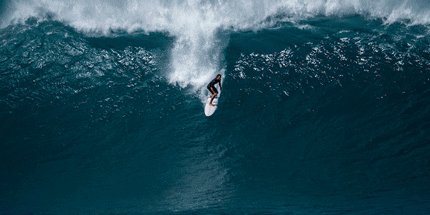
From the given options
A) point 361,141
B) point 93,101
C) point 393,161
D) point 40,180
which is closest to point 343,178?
point 393,161

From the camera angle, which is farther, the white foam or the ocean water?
the ocean water

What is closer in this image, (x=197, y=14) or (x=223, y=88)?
(x=197, y=14)

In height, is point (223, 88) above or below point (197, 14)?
below

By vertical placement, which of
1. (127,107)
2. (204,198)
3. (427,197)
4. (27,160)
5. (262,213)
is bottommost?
(427,197)

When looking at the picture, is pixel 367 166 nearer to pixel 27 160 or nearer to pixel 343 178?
pixel 343 178

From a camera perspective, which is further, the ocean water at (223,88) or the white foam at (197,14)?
the ocean water at (223,88)

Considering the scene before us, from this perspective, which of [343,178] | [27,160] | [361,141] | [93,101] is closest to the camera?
[93,101]

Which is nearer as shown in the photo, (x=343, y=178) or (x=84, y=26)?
(x=84, y=26)

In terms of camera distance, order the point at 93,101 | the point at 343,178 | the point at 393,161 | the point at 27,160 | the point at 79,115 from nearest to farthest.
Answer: the point at 93,101
the point at 79,115
the point at 393,161
the point at 27,160
the point at 343,178
